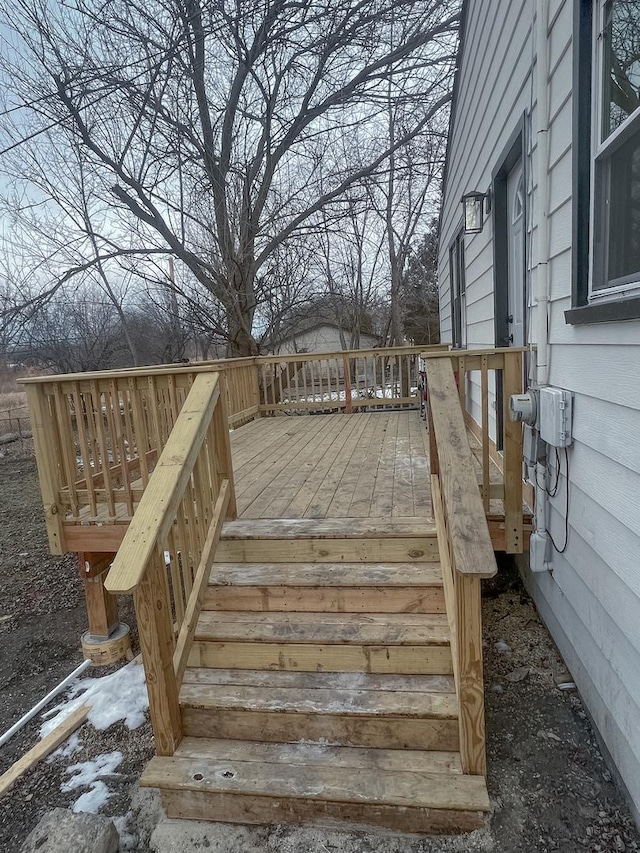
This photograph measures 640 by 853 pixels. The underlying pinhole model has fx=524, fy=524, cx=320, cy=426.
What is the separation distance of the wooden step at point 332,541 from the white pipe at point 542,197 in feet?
3.57

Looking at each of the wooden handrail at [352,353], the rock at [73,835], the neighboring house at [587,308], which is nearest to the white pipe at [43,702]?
the rock at [73,835]

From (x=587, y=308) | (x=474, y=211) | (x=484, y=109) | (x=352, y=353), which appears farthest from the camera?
(x=352, y=353)

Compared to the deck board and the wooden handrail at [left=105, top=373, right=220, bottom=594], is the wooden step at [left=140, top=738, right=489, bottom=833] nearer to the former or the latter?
the wooden handrail at [left=105, top=373, right=220, bottom=594]

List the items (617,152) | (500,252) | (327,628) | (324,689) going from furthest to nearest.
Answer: (500,252) < (327,628) < (324,689) < (617,152)

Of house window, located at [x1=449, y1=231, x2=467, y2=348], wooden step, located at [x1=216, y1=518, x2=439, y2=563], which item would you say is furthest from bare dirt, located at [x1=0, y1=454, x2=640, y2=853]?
house window, located at [x1=449, y1=231, x2=467, y2=348]

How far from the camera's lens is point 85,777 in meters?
2.58

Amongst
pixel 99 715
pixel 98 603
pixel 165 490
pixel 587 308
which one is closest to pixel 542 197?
pixel 587 308

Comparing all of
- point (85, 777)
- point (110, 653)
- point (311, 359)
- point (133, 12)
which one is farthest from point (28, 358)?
point (85, 777)

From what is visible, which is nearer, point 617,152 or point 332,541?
point 617,152

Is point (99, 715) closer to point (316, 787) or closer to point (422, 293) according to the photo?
point (316, 787)

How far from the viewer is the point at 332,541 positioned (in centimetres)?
280

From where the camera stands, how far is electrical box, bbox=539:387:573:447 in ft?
8.05

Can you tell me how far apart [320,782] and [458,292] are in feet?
20.0

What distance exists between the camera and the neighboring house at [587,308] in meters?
1.85
